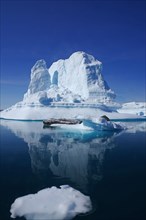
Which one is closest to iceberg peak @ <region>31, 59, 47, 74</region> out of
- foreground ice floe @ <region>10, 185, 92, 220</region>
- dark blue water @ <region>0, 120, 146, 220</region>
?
dark blue water @ <region>0, 120, 146, 220</region>

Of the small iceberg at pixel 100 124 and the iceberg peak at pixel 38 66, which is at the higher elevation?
the iceberg peak at pixel 38 66

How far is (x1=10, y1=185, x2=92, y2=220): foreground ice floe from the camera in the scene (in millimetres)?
10234

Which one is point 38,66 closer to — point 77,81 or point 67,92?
point 77,81

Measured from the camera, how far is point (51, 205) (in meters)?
11.1

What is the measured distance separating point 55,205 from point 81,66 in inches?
5135

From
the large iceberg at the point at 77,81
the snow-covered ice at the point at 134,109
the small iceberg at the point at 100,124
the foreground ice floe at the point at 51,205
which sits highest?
the large iceberg at the point at 77,81

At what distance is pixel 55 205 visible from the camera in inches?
437

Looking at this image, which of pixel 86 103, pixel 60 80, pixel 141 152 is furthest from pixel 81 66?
pixel 141 152

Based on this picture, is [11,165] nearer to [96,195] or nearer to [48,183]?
[48,183]

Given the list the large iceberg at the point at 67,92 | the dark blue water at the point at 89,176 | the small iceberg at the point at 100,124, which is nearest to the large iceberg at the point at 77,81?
the large iceberg at the point at 67,92

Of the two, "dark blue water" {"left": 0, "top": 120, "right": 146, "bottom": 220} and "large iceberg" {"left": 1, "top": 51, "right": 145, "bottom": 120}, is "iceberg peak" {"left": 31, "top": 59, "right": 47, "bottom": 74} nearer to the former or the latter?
"large iceberg" {"left": 1, "top": 51, "right": 145, "bottom": 120}

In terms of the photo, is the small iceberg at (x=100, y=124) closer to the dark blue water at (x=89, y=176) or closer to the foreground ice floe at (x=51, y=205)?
the dark blue water at (x=89, y=176)

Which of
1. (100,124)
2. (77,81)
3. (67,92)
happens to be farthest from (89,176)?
(77,81)

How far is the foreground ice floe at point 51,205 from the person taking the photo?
10.2 m
